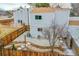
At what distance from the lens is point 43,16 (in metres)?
2.09

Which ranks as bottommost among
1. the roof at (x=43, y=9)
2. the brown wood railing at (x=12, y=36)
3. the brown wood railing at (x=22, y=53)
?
the brown wood railing at (x=22, y=53)

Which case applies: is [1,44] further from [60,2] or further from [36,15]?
[60,2]

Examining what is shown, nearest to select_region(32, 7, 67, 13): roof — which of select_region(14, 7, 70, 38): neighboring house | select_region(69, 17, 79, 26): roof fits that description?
select_region(14, 7, 70, 38): neighboring house

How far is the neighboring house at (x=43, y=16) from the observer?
6.85ft

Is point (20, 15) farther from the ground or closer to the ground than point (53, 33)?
farther from the ground

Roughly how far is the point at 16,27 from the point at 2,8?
21 centimetres

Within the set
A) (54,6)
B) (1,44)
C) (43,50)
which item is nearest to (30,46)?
(43,50)

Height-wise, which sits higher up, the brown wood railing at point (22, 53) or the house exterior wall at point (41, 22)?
the house exterior wall at point (41, 22)

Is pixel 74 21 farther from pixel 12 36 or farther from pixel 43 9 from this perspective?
pixel 12 36

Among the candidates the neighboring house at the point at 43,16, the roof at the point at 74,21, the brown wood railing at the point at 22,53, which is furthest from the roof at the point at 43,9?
the brown wood railing at the point at 22,53

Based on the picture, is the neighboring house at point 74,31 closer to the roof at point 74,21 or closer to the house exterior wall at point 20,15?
the roof at point 74,21

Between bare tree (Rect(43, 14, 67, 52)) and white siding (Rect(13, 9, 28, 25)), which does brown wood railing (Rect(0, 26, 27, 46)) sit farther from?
bare tree (Rect(43, 14, 67, 52))

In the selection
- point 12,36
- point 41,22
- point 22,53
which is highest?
point 41,22

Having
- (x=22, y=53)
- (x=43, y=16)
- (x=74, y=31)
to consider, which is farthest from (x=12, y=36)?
(x=74, y=31)
